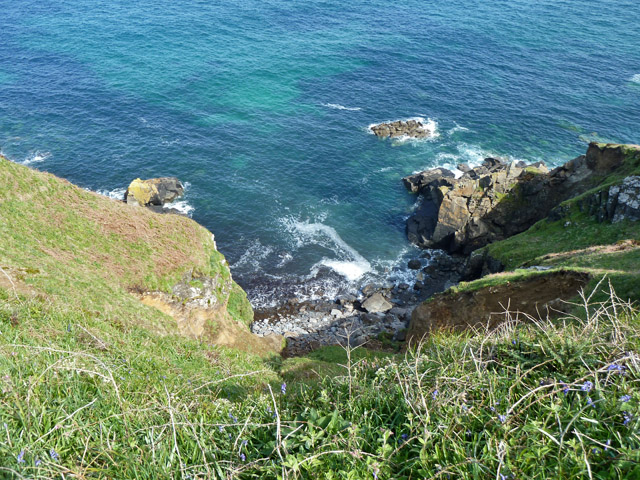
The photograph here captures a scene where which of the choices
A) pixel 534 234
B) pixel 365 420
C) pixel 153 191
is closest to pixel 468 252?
pixel 534 234

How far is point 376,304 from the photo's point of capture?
53.4 metres

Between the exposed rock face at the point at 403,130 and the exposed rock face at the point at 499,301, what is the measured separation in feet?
166

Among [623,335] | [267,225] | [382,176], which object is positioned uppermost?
[623,335]

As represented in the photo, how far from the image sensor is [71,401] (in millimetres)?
9961

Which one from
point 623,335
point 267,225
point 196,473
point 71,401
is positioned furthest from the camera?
point 267,225

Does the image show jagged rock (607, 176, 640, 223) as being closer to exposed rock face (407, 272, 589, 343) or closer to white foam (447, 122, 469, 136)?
exposed rock face (407, 272, 589, 343)

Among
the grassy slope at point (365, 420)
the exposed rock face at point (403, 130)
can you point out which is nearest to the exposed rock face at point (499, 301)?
the grassy slope at point (365, 420)

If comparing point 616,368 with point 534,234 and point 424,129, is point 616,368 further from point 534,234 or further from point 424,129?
point 424,129

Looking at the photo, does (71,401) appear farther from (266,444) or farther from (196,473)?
(266,444)

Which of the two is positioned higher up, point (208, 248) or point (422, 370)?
point (422, 370)

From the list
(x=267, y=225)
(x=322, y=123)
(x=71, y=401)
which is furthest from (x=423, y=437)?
(x=322, y=123)

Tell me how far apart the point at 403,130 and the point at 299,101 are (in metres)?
23.4

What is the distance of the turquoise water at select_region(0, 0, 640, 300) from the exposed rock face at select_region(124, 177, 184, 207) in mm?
3088

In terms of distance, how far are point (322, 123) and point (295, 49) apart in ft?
117
